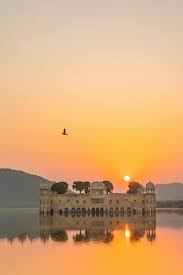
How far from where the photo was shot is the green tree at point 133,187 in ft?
448

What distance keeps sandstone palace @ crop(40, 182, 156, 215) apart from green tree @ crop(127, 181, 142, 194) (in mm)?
11800

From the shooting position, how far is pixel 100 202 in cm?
12088

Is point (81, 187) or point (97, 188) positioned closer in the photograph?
point (97, 188)

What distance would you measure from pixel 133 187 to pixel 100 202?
19.4m

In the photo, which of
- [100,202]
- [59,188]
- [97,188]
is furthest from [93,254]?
[59,188]

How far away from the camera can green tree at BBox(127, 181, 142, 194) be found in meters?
137

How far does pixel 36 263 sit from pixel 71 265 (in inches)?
95.2

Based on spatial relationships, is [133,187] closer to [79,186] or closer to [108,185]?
[108,185]

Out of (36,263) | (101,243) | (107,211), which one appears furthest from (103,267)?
(107,211)

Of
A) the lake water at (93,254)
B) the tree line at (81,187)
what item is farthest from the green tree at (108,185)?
the lake water at (93,254)

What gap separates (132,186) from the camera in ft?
454

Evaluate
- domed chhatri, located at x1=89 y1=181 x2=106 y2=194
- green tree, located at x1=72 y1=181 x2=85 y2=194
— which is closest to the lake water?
domed chhatri, located at x1=89 y1=181 x2=106 y2=194

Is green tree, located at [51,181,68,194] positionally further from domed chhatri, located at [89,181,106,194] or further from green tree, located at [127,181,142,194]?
green tree, located at [127,181,142,194]

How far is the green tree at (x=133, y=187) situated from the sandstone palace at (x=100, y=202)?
1180 centimetres
